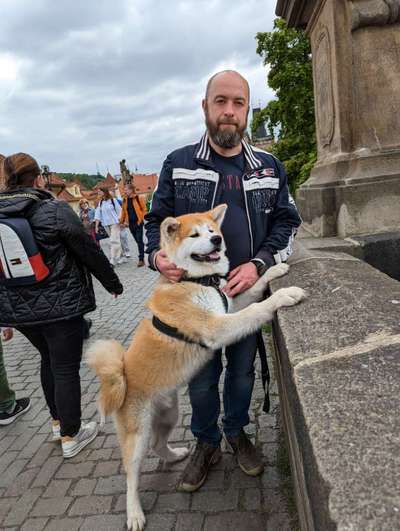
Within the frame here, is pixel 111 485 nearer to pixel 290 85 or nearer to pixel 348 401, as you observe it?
pixel 348 401

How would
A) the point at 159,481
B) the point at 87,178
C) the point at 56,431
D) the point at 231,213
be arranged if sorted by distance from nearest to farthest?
the point at 231,213 → the point at 159,481 → the point at 56,431 → the point at 87,178

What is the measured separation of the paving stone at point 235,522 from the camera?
240cm

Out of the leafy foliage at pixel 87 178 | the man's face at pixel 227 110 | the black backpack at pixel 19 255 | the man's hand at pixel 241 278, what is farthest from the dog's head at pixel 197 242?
the leafy foliage at pixel 87 178

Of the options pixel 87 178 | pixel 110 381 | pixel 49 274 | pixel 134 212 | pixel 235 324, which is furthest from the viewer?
pixel 87 178

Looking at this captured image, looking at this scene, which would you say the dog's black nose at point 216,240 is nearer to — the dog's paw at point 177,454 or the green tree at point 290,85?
the dog's paw at point 177,454

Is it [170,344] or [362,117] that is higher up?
[362,117]

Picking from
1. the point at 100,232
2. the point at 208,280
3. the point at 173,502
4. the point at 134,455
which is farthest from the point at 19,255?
the point at 100,232

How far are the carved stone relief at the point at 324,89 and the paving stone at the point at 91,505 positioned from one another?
170 inches

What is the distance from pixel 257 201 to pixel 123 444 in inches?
74.6

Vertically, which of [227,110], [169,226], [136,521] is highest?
[227,110]

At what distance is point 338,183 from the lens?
414 cm

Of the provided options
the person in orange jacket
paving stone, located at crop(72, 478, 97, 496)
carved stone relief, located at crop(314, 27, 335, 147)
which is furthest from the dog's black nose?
the person in orange jacket

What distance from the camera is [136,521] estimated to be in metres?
2.49

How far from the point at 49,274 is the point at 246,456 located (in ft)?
6.81
